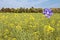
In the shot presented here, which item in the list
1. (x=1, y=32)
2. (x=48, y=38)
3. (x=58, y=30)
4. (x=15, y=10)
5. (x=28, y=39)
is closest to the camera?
(x=28, y=39)

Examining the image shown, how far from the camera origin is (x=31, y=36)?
6.31 metres

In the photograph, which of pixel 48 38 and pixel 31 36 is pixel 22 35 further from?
pixel 48 38

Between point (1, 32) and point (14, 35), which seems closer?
point (14, 35)

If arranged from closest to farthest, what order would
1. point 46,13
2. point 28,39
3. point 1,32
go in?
point 28,39 → point 1,32 → point 46,13

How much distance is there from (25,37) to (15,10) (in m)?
24.2

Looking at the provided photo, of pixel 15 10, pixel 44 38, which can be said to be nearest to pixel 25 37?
pixel 44 38

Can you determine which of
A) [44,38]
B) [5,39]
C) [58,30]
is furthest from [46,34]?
[5,39]

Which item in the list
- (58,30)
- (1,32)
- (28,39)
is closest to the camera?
(28,39)

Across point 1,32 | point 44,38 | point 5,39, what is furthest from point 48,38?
point 1,32

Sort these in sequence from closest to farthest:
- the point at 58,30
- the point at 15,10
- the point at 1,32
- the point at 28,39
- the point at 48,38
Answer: the point at 28,39 < the point at 48,38 < the point at 58,30 < the point at 1,32 < the point at 15,10

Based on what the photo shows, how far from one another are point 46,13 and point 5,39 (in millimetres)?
2254

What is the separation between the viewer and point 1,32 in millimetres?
7879

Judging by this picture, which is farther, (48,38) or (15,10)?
(15,10)

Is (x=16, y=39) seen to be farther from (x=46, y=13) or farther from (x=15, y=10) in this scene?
(x=15, y=10)
